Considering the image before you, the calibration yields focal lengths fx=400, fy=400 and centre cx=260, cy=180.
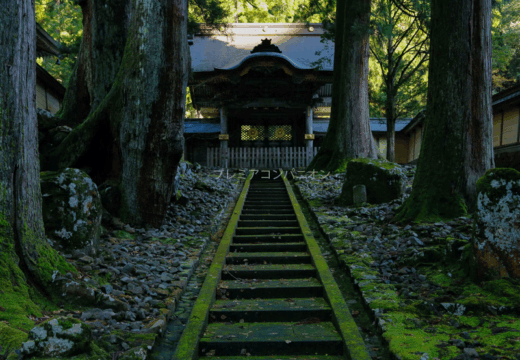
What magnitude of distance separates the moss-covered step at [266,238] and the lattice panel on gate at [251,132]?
Result: 1558cm

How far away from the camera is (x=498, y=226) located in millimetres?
4180

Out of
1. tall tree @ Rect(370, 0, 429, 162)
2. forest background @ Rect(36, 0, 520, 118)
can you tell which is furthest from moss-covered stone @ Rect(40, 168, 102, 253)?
tall tree @ Rect(370, 0, 429, 162)

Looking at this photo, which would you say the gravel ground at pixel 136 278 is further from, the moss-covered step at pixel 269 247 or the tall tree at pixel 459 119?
the tall tree at pixel 459 119

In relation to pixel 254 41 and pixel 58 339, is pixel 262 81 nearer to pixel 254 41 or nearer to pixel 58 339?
pixel 254 41

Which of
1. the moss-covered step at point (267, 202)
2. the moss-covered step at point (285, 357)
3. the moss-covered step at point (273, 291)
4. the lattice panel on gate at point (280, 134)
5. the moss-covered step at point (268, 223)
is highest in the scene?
the lattice panel on gate at point (280, 134)

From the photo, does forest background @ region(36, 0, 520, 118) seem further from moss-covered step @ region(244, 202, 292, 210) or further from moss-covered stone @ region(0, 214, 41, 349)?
moss-covered stone @ region(0, 214, 41, 349)

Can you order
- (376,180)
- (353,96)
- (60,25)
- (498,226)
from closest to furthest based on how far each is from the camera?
(498,226)
(376,180)
(353,96)
(60,25)

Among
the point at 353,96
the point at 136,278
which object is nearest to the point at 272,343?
the point at 136,278

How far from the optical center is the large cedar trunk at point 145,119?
22.8 feet


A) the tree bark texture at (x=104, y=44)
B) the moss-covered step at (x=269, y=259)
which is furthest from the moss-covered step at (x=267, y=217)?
the tree bark texture at (x=104, y=44)

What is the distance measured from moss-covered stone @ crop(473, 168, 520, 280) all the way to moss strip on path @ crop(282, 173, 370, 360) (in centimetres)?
153

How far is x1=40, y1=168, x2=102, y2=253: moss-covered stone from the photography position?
5.03 meters

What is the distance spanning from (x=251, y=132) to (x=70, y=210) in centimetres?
1790

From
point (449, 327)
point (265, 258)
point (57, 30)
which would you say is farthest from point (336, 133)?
point (57, 30)
